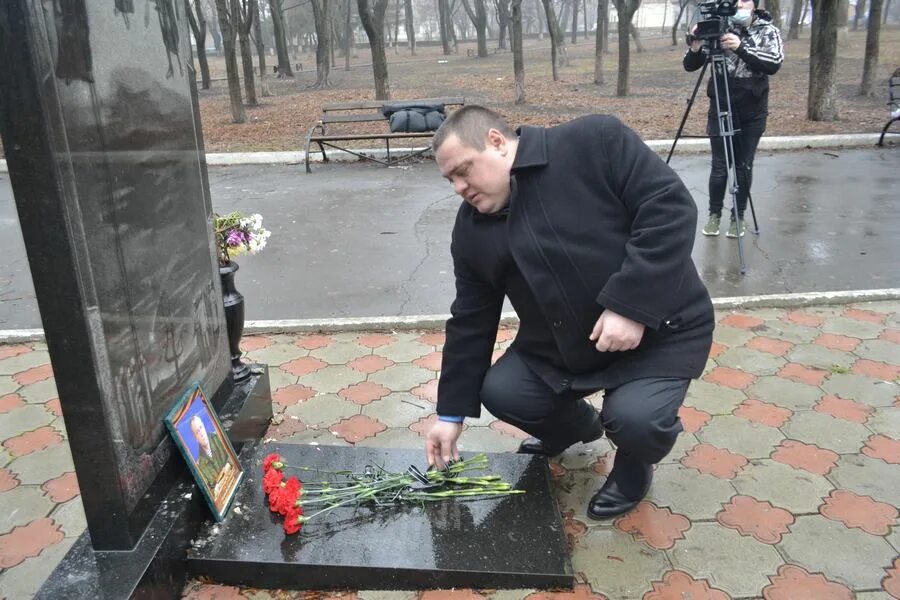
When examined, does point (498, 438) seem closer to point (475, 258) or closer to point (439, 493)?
point (439, 493)

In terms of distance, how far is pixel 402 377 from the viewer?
12.2 feet

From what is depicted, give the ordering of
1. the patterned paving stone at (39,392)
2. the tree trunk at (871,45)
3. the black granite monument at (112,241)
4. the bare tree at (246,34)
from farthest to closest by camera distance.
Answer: the bare tree at (246,34) < the tree trunk at (871,45) < the patterned paving stone at (39,392) < the black granite monument at (112,241)

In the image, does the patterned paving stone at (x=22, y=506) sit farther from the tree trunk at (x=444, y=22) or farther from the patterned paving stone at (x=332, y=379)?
the tree trunk at (x=444, y=22)

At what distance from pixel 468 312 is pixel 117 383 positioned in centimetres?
115

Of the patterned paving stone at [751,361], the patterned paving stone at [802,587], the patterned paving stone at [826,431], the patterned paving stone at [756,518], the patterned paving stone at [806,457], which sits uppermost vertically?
the patterned paving stone at [751,361]

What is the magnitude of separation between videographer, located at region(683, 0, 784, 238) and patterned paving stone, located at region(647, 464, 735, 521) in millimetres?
2956

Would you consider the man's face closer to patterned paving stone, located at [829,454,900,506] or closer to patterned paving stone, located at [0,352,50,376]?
patterned paving stone, located at [829,454,900,506]

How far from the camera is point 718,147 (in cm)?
563

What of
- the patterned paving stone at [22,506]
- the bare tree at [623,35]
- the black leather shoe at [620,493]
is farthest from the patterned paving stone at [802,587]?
the bare tree at [623,35]

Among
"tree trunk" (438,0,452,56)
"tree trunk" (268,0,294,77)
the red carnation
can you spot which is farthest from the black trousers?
"tree trunk" (438,0,452,56)

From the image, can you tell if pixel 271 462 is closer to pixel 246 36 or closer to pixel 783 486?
pixel 783 486

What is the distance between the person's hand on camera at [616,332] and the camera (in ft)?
6.95

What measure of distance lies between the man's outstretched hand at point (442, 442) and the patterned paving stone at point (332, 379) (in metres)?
1.16

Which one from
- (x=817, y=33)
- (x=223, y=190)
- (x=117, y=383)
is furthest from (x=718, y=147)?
(x=817, y=33)
